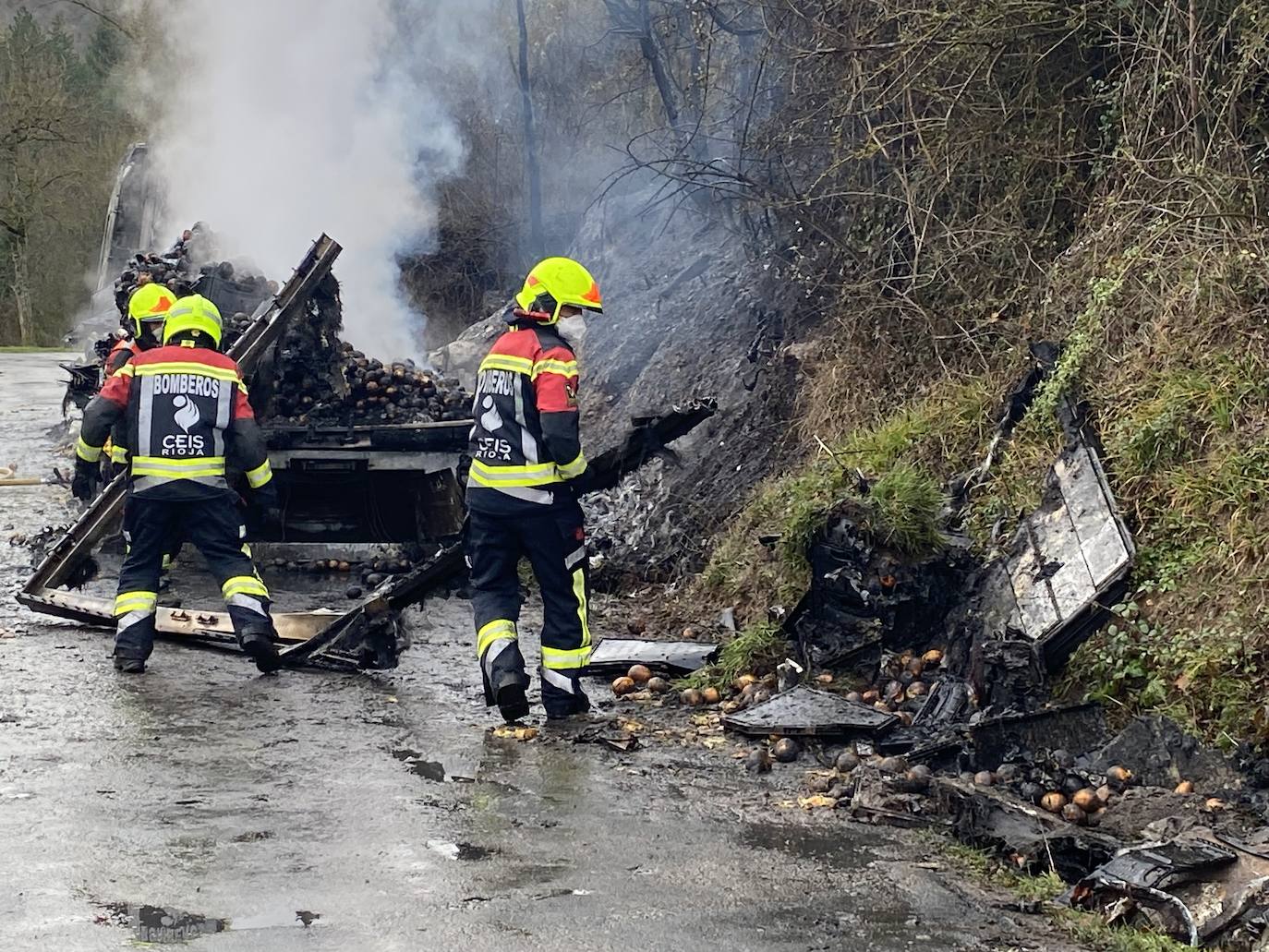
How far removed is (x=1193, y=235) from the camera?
7.50m

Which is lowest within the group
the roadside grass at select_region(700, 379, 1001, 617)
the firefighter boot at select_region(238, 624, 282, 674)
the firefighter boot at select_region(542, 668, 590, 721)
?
the firefighter boot at select_region(542, 668, 590, 721)

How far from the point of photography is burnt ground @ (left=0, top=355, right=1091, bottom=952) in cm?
409

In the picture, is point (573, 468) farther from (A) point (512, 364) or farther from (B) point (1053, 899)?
(B) point (1053, 899)

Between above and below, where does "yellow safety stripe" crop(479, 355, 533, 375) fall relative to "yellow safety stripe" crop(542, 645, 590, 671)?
above

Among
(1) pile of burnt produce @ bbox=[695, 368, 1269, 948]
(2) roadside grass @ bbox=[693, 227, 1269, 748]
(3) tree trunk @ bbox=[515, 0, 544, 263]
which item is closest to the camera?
(1) pile of burnt produce @ bbox=[695, 368, 1269, 948]

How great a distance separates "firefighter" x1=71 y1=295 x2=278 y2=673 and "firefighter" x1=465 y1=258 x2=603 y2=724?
152 centimetres

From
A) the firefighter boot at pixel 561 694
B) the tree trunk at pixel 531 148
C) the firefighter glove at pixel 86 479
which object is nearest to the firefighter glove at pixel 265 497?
the firefighter boot at pixel 561 694

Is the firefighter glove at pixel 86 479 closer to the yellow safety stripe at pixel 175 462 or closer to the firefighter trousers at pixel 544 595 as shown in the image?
the yellow safety stripe at pixel 175 462

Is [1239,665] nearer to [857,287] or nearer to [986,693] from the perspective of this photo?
[986,693]

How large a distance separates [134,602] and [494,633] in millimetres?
2225

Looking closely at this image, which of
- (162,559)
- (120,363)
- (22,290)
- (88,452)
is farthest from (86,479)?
(22,290)

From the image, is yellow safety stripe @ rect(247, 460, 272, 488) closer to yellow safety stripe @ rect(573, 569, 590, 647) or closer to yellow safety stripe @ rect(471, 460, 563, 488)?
yellow safety stripe @ rect(471, 460, 563, 488)

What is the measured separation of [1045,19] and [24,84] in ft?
Result: 113

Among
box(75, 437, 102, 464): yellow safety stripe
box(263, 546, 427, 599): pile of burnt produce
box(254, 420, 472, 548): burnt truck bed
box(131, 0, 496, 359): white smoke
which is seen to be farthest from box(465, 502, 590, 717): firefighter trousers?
box(131, 0, 496, 359): white smoke
